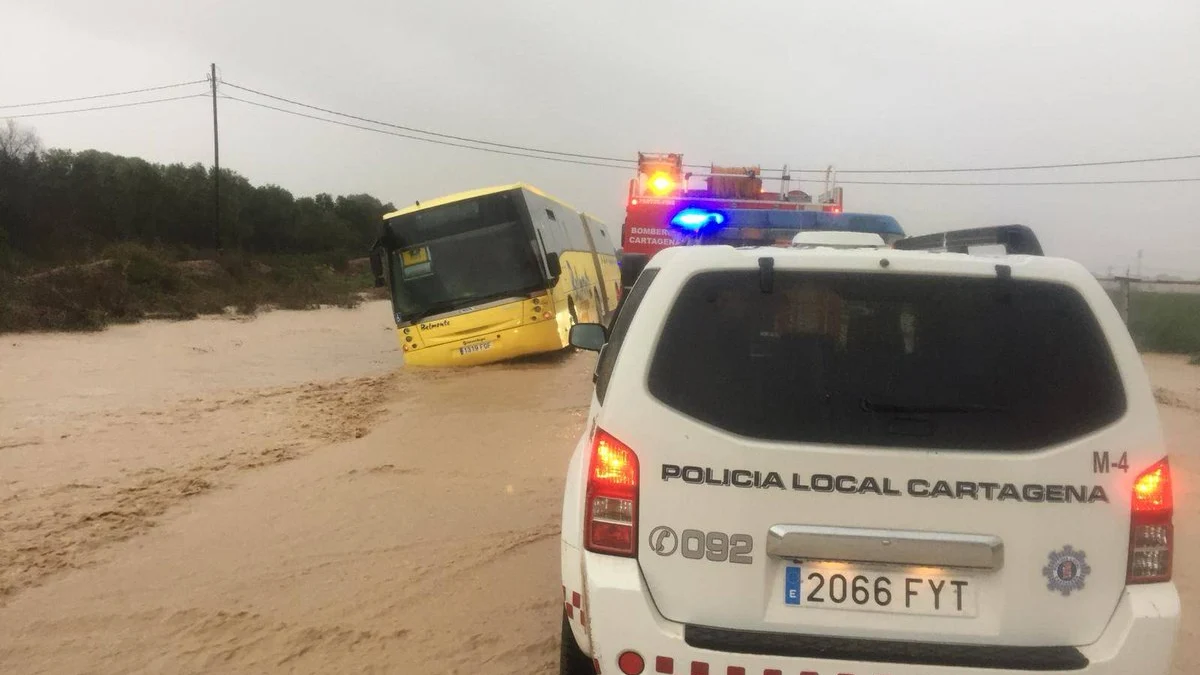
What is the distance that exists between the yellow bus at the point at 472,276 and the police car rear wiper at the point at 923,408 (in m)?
12.8

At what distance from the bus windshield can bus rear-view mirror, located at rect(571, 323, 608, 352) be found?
34.5 feet

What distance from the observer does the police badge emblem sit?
2.80 m

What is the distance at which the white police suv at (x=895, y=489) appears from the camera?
110 inches

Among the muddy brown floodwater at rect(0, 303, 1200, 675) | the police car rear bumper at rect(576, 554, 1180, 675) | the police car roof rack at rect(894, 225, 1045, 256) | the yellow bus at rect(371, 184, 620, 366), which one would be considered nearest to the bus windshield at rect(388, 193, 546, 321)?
the yellow bus at rect(371, 184, 620, 366)

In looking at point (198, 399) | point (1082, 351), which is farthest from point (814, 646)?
point (198, 399)

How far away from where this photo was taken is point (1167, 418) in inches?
483

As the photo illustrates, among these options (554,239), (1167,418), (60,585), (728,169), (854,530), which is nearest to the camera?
(854,530)

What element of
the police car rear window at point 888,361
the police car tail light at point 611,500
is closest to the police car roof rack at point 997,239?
the police car rear window at point 888,361

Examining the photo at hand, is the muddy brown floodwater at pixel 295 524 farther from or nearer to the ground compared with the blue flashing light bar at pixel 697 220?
Result: nearer to the ground

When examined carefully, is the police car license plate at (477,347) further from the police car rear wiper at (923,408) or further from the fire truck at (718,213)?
the police car rear wiper at (923,408)

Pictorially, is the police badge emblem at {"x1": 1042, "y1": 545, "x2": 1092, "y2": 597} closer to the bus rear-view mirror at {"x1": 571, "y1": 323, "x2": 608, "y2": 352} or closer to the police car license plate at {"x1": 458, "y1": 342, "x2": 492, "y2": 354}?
the bus rear-view mirror at {"x1": 571, "y1": 323, "x2": 608, "y2": 352}

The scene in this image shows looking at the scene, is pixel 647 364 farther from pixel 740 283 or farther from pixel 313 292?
pixel 313 292

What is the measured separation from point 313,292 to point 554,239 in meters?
26.5

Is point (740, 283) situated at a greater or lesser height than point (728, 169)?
lesser
